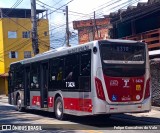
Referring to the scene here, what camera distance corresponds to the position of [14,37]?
5975cm

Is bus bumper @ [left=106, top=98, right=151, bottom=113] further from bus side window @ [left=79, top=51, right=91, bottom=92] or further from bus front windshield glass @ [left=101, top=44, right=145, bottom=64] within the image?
bus front windshield glass @ [left=101, top=44, right=145, bottom=64]

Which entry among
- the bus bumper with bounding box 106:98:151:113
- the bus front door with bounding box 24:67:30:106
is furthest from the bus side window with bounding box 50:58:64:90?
the bus front door with bounding box 24:67:30:106

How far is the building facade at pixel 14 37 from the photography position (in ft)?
192

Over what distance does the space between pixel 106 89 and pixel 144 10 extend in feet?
38.6

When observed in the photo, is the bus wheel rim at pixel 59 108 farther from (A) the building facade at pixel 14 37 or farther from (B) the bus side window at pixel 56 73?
(A) the building facade at pixel 14 37

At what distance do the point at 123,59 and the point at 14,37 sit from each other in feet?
157

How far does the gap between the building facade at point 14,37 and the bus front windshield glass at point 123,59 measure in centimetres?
4432

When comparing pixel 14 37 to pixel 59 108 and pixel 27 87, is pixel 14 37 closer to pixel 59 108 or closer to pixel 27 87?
pixel 27 87

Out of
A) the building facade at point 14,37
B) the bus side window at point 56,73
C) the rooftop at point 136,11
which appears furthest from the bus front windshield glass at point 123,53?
the building facade at point 14,37

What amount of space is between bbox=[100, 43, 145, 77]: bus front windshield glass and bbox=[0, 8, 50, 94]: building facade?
44.3 metres

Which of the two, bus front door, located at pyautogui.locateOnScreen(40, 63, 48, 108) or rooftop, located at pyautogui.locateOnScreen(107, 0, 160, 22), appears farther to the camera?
rooftop, located at pyautogui.locateOnScreen(107, 0, 160, 22)

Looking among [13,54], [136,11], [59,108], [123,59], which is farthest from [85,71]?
[13,54]

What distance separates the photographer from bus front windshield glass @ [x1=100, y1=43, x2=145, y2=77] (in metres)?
13.2

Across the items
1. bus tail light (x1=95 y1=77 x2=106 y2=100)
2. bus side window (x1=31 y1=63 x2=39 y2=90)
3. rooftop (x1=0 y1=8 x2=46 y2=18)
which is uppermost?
rooftop (x1=0 y1=8 x2=46 y2=18)
